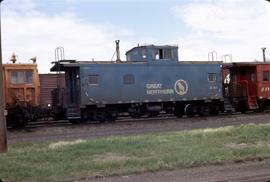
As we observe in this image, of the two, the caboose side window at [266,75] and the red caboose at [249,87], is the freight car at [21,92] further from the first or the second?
the caboose side window at [266,75]

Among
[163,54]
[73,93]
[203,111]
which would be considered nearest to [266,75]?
[203,111]

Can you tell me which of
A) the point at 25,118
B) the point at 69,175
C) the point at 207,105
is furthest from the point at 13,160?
the point at 207,105

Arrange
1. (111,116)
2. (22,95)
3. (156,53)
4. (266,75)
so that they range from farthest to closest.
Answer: (266,75) → (156,53) → (111,116) → (22,95)

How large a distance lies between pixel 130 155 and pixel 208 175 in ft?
9.78

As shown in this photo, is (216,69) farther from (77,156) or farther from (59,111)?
(77,156)

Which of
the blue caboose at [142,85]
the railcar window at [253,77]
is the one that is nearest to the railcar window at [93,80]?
the blue caboose at [142,85]

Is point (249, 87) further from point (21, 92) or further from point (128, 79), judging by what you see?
point (21, 92)

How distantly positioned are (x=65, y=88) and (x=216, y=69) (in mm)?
8996

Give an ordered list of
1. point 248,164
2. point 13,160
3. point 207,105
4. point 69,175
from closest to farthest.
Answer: point 69,175
point 248,164
point 13,160
point 207,105

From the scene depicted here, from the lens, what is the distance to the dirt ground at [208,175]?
839cm

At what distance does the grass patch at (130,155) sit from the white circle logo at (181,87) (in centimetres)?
1280

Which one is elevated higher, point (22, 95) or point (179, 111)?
point (22, 95)

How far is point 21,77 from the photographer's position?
24406 millimetres

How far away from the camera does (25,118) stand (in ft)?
77.6
